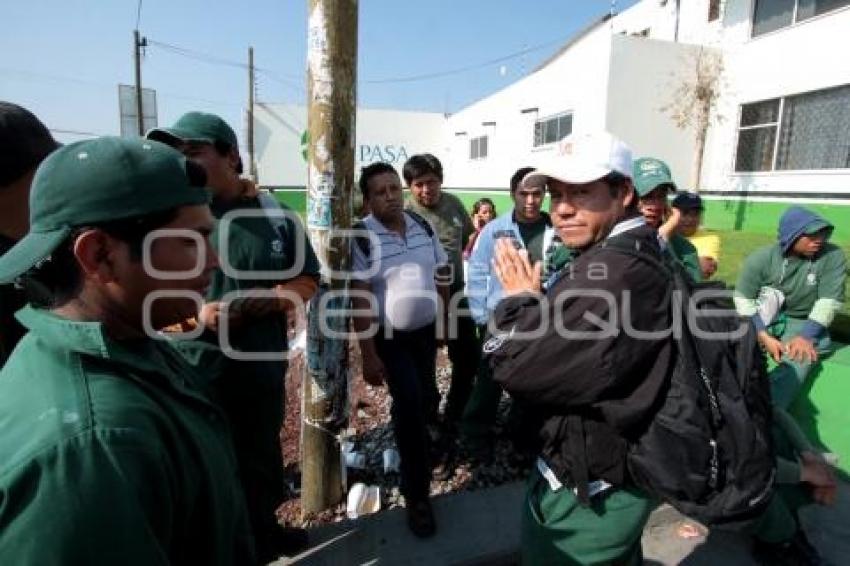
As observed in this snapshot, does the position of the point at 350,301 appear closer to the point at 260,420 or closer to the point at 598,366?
the point at 260,420

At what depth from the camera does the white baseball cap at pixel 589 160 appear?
5.50 ft

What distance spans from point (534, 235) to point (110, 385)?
3109 mm

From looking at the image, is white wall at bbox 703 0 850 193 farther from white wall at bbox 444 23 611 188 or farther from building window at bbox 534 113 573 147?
building window at bbox 534 113 573 147

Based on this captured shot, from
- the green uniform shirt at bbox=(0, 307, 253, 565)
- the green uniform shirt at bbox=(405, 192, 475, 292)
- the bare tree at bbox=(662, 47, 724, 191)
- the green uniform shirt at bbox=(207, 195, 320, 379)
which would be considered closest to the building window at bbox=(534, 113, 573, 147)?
the bare tree at bbox=(662, 47, 724, 191)

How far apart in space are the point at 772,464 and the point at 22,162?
2.49 meters

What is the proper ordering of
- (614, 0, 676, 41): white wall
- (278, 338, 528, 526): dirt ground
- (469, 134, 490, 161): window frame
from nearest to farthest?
(278, 338, 528, 526): dirt ground, (614, 0, 676, 41): white wall, (469, 134, 490, 161): window frame

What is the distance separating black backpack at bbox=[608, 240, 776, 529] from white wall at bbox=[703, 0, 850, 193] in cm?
1052

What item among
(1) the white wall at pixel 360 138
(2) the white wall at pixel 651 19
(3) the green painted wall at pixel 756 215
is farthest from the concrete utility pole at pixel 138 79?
(2) the white wall at pixel 651 19

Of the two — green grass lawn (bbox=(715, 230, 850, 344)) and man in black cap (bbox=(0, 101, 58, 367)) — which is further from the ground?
man in black cap (bbox=(0, 101, 58, 367))

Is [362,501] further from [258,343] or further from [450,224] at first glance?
[450,224]

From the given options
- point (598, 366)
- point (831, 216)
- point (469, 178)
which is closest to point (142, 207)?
point (598, 366)

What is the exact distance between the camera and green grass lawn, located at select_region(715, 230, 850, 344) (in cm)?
413

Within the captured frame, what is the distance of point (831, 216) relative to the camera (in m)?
9.56

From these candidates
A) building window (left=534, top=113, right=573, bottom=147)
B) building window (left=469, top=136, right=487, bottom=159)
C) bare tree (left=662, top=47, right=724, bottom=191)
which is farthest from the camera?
building window (left=469, top=136, right=487, bottom=159)
